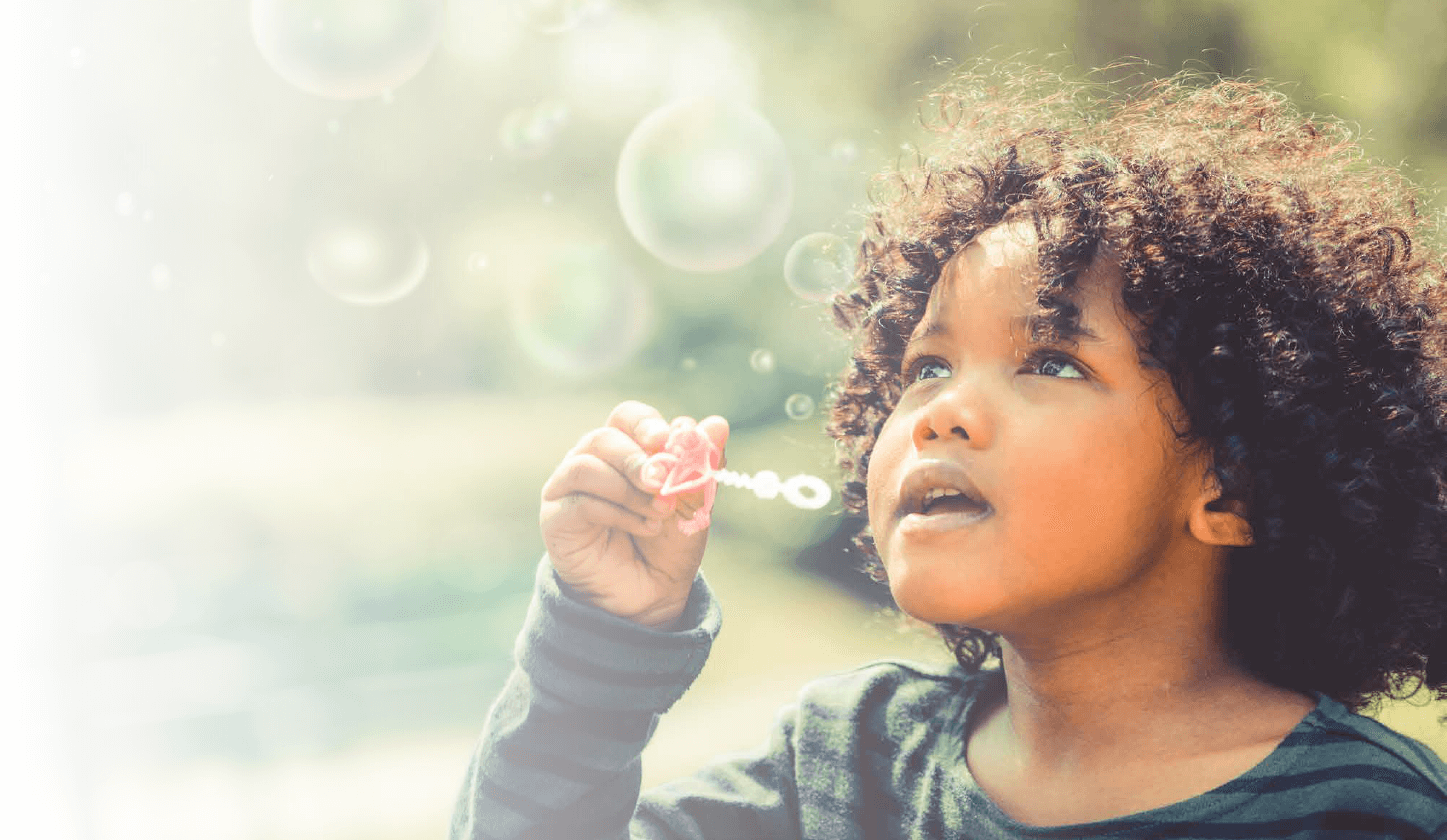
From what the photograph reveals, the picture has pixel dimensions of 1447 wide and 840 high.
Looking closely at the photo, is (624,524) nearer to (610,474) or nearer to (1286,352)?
(610,474)

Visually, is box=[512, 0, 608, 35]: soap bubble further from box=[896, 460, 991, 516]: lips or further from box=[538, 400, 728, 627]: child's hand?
box=[896, 460, 991, 516]: lips

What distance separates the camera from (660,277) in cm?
488

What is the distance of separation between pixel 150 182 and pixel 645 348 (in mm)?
2869

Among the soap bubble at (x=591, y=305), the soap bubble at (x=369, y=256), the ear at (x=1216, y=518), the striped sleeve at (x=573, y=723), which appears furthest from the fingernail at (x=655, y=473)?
the soap bubble at (x=591, y=305)

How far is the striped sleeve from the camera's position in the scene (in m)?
0.96

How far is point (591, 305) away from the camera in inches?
187

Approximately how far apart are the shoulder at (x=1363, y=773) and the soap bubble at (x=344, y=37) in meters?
2.23

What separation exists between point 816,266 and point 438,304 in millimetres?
4705

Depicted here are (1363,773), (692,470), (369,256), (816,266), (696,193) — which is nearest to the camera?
(1363,773)

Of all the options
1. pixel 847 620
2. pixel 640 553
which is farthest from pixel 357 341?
pixel 640 553

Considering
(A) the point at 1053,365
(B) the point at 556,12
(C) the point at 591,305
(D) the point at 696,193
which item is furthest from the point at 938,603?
(C) the point at 591,305

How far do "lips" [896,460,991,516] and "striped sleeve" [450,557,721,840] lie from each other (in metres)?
0.23

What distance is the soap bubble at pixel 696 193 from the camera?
92.7 inches

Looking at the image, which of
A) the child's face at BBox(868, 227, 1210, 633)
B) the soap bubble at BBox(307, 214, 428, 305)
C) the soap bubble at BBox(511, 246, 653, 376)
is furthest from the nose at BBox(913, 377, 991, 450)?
the soap bubble at BBox(511, 246, 653, 376)
